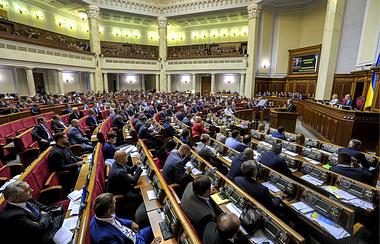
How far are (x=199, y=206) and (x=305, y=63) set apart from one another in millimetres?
17374

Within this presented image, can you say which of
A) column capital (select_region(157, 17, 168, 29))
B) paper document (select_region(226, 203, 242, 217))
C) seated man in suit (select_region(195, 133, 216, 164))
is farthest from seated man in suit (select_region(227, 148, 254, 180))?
column capital (select_region(157, 17, 168, 29))

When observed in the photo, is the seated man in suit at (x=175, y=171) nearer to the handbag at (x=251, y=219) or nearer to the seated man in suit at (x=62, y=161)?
the handbag at (x=251, y=219)

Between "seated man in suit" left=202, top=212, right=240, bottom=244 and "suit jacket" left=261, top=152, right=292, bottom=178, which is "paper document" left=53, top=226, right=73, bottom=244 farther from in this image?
"suit jacket" left=261, top=152, right=292, bottom=178

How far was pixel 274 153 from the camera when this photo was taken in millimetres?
3441

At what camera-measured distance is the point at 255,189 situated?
244 centimetres

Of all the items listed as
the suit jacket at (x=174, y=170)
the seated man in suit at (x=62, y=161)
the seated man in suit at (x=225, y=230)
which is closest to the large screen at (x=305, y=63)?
the suit jacket at (x=174, y=170)

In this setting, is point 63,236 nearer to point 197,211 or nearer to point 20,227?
point 20,227

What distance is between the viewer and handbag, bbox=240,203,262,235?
2088 mm

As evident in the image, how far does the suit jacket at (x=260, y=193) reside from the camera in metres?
2.38

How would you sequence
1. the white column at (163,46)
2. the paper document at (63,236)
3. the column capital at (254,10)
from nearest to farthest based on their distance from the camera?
the paper document at (63,236)
the column capital at (254,10)
the white column at (163,46)

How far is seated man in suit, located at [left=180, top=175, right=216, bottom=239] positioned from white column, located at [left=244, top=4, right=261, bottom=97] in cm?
1793

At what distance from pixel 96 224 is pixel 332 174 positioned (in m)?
3.42

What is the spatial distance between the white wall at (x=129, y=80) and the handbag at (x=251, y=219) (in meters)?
24.3

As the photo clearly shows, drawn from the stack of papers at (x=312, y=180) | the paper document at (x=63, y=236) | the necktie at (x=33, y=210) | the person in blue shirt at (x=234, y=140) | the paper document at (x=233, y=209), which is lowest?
the paper document at (x=63, y=236)
